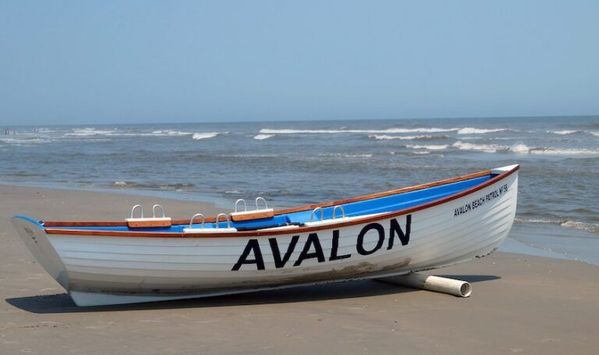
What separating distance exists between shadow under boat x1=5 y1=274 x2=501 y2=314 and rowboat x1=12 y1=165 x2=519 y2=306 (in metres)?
0.09

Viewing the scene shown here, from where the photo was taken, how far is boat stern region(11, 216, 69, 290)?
21.2ft

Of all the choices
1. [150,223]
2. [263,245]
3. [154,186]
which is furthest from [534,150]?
[150,223]

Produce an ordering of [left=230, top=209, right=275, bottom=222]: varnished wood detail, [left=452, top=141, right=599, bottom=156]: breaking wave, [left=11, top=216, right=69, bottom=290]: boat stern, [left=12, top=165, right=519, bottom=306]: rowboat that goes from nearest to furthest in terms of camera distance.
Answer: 1. [left=11, top=216, right=69, bottom=290]: boat stern
2. [left=12, top=165, right=519, bottom=306]: rowboat
3. [left=230, top=209, right=275, bottom=222]: varnished wood detail
4. [left=452, top=141, right=599, bottom=156]: breaking wave

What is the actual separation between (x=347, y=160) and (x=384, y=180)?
840cm

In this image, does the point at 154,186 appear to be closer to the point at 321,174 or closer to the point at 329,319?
the point at 321,174


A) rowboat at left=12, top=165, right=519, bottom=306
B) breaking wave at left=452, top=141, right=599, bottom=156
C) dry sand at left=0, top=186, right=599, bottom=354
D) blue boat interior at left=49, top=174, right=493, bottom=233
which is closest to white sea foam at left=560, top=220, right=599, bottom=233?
dry sand at left=0, top=186, right=599, bottom=354

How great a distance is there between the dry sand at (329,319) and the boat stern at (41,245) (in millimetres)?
341

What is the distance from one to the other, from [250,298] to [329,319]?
1067mm

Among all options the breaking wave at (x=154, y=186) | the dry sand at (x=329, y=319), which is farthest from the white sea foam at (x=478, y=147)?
the dry sand at (x=329, y=319)

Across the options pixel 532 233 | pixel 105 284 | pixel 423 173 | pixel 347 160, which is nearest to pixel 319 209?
pixel 105 284

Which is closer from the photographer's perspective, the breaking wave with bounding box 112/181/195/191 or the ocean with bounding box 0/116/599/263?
the ocean with bounding box 0/116/599/263

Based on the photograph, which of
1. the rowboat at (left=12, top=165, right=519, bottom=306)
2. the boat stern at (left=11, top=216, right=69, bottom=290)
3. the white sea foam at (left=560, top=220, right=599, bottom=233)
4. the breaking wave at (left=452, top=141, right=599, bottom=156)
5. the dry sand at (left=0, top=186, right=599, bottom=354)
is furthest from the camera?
the breaking wave at (left=452, top=141, right=599, bottom=156)

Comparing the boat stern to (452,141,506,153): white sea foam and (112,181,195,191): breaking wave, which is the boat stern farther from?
(452,141,506,153): white sea foam

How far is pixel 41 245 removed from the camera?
21.6 feet
